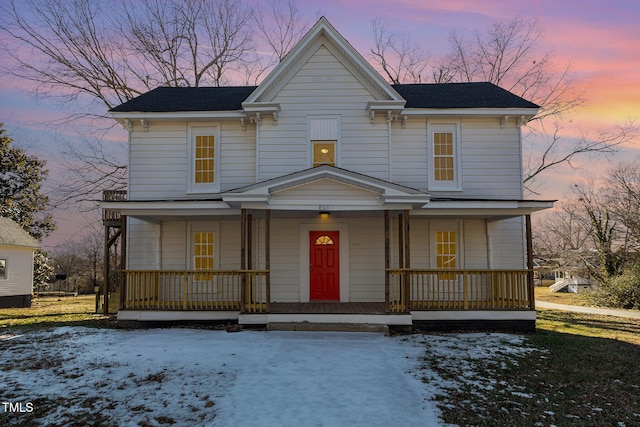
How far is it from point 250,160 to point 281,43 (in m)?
14.4

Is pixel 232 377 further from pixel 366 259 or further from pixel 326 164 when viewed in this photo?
pixel 326 164

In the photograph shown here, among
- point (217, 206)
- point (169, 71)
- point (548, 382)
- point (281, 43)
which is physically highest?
point (281, 43)

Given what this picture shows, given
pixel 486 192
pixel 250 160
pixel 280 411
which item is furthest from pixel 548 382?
pixel 250 160

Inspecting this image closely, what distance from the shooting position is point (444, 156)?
41.7 ft

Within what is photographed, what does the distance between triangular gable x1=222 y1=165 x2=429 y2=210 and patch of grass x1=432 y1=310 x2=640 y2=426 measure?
→ 430 cm

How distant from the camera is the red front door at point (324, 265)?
12.4 meters

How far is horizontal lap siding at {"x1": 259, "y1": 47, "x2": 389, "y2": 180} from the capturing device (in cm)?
1225

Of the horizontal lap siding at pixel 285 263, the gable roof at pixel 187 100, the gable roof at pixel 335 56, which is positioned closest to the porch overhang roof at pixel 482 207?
the gable roof at pixel 335 56

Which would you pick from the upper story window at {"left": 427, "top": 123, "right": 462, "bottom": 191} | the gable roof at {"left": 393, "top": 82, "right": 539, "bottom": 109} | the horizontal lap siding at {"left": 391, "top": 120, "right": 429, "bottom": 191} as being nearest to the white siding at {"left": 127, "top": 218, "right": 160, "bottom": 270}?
the horizontal lap siding at {"left": 391, "top": 120, "right": 429, "bottom": 191}

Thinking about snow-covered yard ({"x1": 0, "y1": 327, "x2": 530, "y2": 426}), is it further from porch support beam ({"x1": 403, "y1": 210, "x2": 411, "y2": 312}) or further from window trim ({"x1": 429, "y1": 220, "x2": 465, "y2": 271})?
window trim ({"x1": 429, "y1": 220, "x2": 465, "y2": 271})

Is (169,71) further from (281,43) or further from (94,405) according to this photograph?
(94,405)

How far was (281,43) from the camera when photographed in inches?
958

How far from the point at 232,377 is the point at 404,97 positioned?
1045 centimetres

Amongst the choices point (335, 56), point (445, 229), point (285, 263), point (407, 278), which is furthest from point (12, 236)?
point (445, 229)
